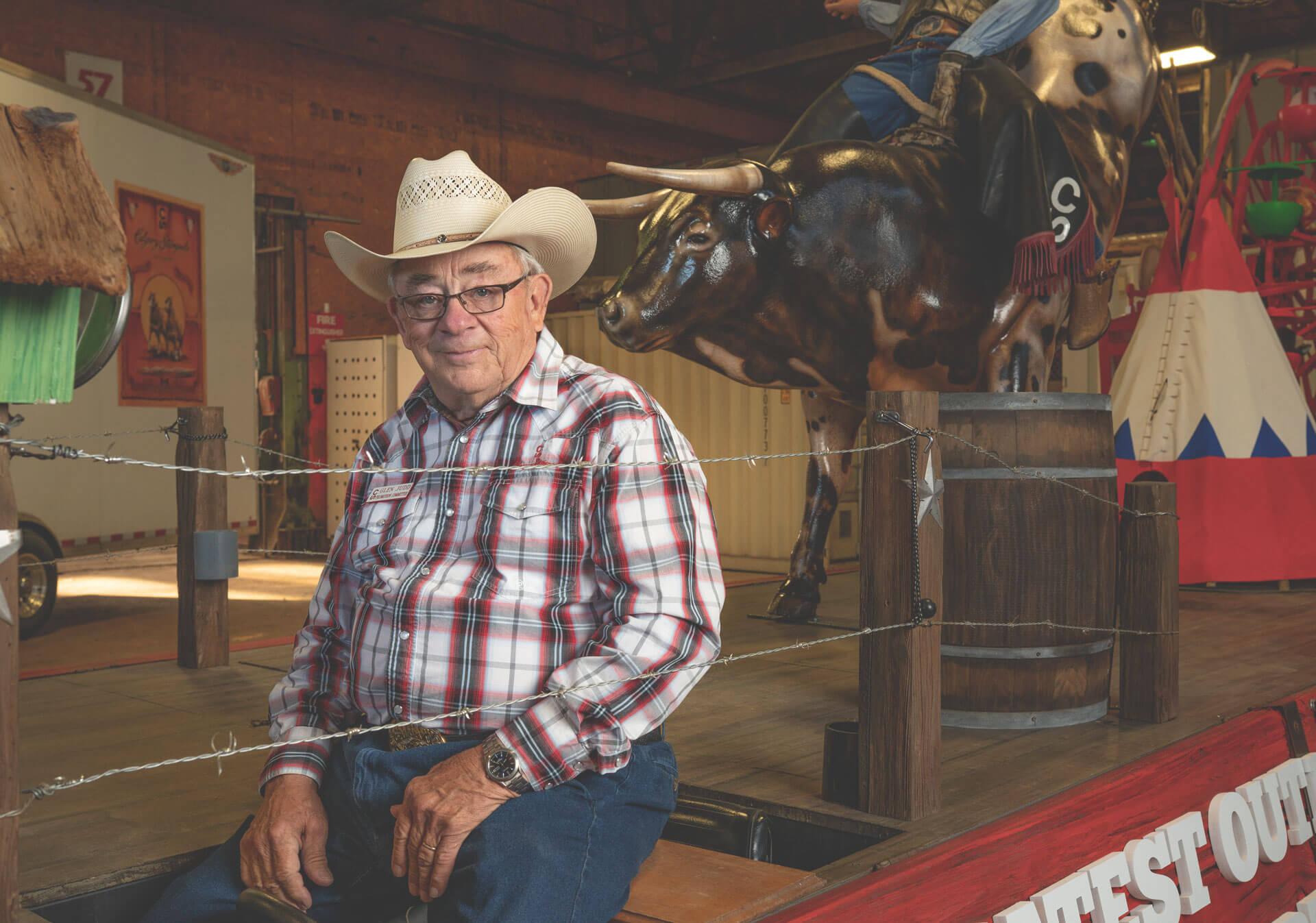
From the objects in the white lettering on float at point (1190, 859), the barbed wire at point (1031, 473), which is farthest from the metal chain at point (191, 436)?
the white lettering on float at point (1190, 859)

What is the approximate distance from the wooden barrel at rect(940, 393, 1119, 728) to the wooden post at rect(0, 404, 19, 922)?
2.21 m

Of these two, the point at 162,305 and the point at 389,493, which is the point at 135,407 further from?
the point at 389,493

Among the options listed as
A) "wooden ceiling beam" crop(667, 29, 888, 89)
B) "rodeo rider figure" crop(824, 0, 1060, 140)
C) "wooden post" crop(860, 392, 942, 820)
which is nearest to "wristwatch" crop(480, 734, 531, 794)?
"wooden post" crop(860, 392, 942, 820)

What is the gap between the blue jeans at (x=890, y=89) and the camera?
448cm

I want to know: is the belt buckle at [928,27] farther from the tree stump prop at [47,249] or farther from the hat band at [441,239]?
the tree stump prop at [47,249]

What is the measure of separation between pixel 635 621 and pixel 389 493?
536mm

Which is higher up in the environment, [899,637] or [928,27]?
[928,27]

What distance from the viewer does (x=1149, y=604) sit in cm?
338

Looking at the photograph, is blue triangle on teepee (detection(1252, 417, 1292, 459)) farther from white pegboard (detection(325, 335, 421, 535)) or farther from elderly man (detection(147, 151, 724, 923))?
white pegboard (detection(325, 335, 421, 535))

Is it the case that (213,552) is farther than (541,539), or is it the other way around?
(213,552)

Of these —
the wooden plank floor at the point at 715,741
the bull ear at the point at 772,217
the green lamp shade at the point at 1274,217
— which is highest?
the green lamp shade at the point at 1274,217

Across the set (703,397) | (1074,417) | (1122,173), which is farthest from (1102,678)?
(703,397)

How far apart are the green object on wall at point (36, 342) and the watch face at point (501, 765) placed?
751 mm

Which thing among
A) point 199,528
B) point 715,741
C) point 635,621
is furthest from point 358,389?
point 635,621
